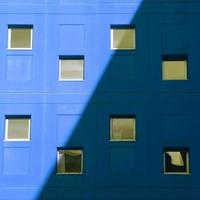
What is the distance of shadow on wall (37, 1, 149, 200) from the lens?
72.3 ft

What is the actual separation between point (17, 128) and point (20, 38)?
364 centimetres

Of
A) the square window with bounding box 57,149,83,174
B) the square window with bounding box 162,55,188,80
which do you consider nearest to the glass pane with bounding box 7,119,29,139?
the square window with bounding box 57,149,83,174

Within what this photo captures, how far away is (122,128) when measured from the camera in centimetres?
2283

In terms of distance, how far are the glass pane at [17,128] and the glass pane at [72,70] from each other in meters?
2.32

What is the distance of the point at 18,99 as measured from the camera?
75.2 feet

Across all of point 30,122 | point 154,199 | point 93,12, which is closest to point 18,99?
point 30,122

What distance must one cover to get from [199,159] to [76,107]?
5.03 meters

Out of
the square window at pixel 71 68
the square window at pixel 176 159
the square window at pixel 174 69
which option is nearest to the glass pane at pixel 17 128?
the square window at pixel 71 68

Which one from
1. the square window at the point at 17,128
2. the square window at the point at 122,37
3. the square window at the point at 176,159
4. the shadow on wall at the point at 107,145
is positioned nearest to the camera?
the shadow on wall at the point at 107,145

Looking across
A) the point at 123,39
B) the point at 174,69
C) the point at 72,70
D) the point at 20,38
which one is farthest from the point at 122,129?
the point at 20,38

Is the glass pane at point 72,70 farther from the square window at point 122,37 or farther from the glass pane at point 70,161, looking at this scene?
the glass pane at point 70,161

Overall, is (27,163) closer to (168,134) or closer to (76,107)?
(76,107)

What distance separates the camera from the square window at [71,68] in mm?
23391

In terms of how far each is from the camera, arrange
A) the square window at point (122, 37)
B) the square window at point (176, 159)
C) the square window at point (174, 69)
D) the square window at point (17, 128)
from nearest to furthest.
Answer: the square window at point (176, 159) → the square window at point (17, 128) → the square window at point (174, 69) → the square window at point (122, 37)
